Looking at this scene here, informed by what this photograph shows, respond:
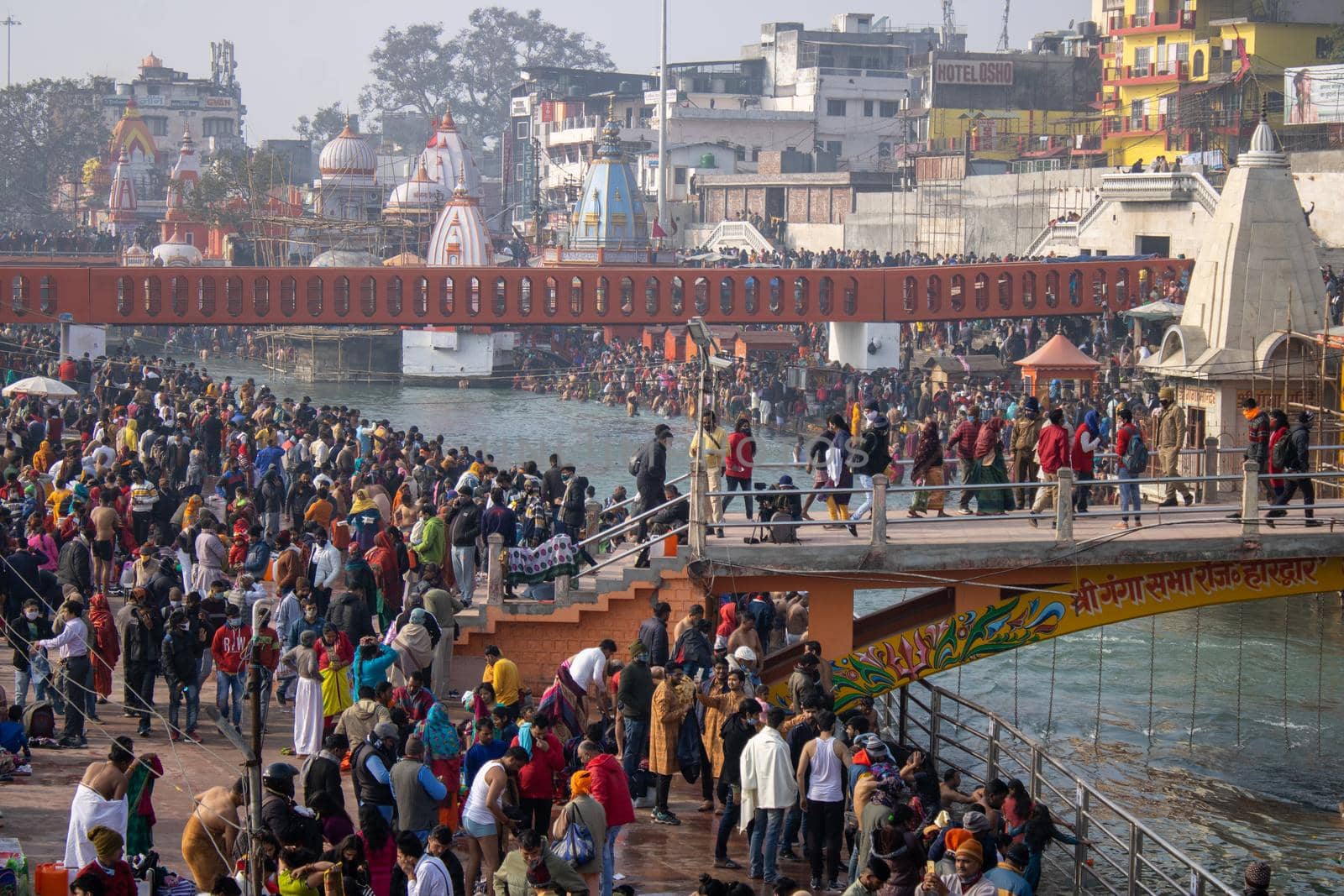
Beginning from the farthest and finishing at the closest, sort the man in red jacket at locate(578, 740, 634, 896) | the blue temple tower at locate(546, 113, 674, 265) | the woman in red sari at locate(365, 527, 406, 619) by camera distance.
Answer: the blue temple tower at locate(546, 113, 674, 265), the woman in red sari at locate(365, 527, 406, 619), the man in red jacket at locate(578, 740, 634, 896)

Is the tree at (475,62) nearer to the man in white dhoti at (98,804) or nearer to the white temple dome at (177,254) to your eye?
the white temple dome at (177,254)

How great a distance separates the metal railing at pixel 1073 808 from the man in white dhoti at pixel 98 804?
6.44m

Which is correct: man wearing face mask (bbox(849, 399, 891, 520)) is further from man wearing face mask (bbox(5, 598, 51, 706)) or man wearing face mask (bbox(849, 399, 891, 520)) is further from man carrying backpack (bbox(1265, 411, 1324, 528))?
man wearing face mask (bbox(5, 598, 51, 706))

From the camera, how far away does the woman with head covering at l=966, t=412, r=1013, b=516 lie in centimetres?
1769

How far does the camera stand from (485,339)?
186 ft

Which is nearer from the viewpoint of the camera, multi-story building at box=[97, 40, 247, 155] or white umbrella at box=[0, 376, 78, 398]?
white umbrella at box=[0, 376, 78, 398]

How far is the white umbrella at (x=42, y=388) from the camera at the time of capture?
2995 cm

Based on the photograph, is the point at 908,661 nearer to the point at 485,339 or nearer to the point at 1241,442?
the point at 1241,442

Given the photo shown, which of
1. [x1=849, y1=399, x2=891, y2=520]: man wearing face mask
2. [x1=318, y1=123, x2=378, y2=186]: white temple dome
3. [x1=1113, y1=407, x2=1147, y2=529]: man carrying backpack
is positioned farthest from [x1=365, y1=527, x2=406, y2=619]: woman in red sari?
[x1=318, y1=123, x2=378, y2=186]: white temple dome

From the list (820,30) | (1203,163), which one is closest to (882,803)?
(1203,163)

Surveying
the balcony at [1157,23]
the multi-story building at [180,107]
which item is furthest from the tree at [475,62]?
the balcony at [1157,23]

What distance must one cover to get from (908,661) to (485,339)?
4171 centimetres

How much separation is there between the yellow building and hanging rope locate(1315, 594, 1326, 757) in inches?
1134

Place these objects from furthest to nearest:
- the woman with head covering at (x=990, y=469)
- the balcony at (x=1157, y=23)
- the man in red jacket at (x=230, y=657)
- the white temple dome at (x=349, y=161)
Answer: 1. the white temple dome at (x=349, y=161)
2. the balcony at (x=1157, y=23)
3. the woman with head covering at (x=990, y=469)
4. the man in red jacket at (x=230, y=657)
